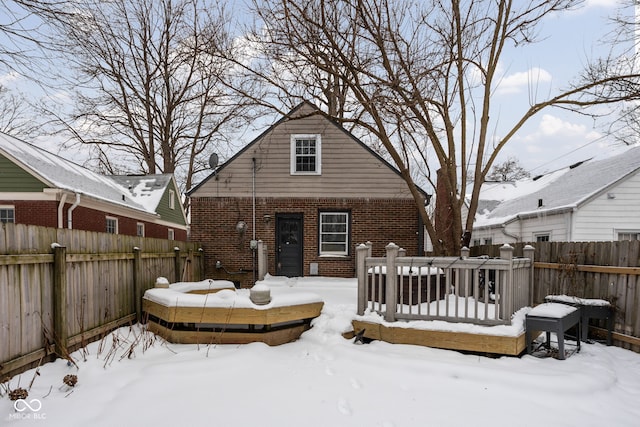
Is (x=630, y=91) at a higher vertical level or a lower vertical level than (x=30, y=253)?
higher

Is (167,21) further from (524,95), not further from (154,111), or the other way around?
(524,95)

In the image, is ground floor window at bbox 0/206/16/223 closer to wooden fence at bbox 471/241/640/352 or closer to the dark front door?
the dark front door

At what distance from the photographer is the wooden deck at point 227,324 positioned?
4.81 meters

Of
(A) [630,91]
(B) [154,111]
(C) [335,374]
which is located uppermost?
(B) [154,111]

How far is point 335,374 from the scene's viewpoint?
385 cm

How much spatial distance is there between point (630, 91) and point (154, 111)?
71.7 feet

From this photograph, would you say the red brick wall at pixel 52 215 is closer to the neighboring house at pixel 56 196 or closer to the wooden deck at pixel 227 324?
the neighboring house at pixel 56 196

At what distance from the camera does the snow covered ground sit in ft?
9.60

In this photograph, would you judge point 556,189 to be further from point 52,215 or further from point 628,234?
point 52,215

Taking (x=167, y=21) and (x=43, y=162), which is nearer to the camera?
(x=43, y=162)

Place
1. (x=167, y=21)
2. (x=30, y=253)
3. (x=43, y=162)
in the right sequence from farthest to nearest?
(x=167, y=21), (x=43, y=162), (x=30, y=253)

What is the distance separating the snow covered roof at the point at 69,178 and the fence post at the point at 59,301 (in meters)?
7.94

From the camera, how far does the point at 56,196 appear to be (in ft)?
33.8

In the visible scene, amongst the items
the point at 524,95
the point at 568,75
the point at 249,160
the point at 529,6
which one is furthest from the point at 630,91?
the point at 249,160
